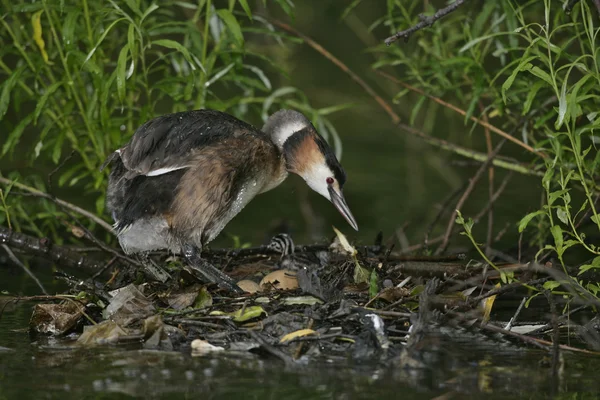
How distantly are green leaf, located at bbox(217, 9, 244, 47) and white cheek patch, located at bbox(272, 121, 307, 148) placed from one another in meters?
0.61

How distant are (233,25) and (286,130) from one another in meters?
0.79

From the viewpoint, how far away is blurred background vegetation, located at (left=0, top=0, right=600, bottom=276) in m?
5.15

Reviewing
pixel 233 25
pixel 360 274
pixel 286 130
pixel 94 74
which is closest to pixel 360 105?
pixel 286 130

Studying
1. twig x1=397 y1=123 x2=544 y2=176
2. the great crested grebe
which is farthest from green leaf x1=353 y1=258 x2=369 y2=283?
twig x1=397 y1=123 x2=544 y2=176

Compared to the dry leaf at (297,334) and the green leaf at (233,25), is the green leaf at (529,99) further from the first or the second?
the green leaf at (233,25)

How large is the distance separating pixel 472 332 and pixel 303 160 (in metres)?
1.82

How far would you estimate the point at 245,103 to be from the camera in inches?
261

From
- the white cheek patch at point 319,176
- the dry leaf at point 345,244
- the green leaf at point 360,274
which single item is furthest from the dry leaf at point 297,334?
the white cheek patch at point 319,176

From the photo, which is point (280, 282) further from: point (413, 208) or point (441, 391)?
point (413, 208)

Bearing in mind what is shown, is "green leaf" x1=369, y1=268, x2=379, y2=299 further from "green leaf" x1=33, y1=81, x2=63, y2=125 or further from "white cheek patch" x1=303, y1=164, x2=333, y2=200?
"green leaf" x1=33, y1=81, x2=63, y2=125

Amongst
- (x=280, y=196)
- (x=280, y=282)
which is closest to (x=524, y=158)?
(x=280, y=196)

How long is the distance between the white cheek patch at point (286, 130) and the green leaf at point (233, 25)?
0.61 metres

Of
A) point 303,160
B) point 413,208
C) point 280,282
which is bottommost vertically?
point 413,208

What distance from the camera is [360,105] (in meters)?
7.20
